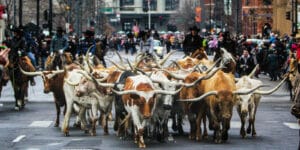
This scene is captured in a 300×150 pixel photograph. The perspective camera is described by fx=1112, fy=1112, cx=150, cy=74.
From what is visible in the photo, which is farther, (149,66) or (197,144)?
(149,66)

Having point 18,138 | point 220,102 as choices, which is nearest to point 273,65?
point 18,138

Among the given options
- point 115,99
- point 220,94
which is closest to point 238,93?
point 220,94

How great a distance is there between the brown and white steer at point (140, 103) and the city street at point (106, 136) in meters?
0.41

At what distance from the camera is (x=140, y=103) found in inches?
832

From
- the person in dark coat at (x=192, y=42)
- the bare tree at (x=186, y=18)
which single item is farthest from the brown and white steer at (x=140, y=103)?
the bare tree at (x=186, y=18)

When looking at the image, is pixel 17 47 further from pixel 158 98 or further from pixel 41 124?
pixel 158 98

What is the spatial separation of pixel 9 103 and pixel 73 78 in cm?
1090

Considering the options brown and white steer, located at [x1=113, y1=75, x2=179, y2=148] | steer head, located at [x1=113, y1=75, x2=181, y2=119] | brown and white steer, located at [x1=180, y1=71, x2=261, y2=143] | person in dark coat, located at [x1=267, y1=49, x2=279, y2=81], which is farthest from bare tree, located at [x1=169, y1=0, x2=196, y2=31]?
brown and white steer, located at [x1=113, y1=75, x2=179, y2=148]

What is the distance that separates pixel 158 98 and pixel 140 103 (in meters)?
0.80

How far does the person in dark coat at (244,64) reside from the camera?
140ft

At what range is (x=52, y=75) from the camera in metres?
26.4

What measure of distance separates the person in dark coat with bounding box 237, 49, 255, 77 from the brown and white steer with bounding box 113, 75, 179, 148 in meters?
18.6

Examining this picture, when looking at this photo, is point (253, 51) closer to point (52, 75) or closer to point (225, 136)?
point (52, 75)

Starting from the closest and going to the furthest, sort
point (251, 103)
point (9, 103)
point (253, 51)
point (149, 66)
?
point (251, 103) → point (149, 66) → point (9, 103) → point (253, 51)
